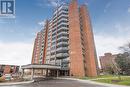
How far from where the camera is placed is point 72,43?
8006cm

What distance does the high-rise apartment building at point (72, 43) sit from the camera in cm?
7775

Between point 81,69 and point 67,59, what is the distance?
9592mm

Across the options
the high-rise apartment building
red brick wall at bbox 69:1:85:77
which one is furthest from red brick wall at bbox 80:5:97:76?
red brick wall at bbox 69:1:85:77

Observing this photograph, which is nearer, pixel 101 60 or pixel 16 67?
pixel 16 67

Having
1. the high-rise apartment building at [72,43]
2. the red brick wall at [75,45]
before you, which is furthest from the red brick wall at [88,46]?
the red brick wall at [75,45]

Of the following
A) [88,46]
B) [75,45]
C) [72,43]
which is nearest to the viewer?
[75,45]

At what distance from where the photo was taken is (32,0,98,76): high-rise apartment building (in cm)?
7775

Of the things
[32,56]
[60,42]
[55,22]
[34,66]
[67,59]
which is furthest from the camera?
[32,56]

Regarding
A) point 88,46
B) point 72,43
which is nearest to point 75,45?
point 72,43

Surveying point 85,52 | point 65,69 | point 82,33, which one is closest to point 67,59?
point 65,69

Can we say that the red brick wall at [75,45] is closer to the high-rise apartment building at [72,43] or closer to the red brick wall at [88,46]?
the high-rise apartment building at [72,43]

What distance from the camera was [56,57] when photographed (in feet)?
287

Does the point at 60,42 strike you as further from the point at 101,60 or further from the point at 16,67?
the point at 101,60

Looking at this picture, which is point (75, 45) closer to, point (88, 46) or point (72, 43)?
point (72, 43)
